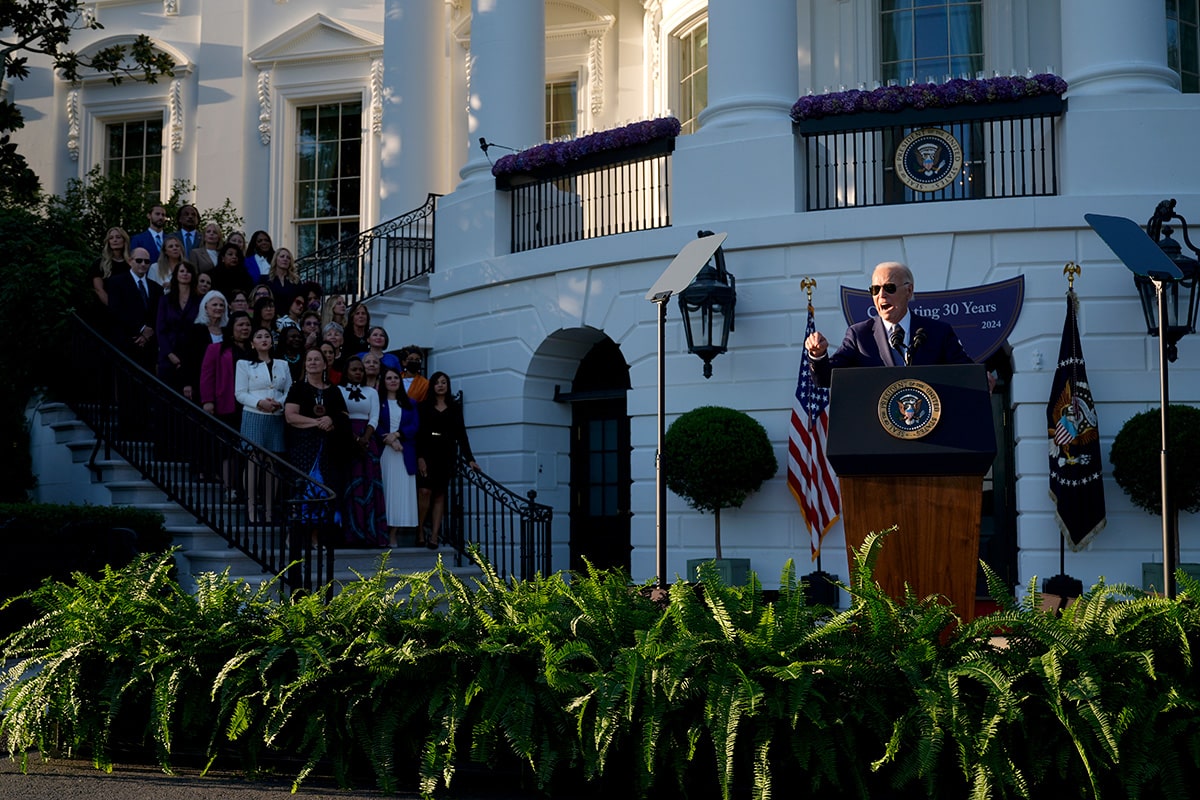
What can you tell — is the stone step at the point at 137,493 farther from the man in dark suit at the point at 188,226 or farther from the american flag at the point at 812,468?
the american flag at the point at 812,468

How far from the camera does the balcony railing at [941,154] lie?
13633mm

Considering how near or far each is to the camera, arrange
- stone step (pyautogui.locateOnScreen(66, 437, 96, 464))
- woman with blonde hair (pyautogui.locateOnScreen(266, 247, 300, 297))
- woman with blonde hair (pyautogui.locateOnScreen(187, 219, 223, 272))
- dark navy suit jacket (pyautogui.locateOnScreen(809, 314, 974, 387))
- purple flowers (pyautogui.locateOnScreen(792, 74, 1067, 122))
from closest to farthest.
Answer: dark navy suit jacket (pyautogui.locateOnScreen(809, 314, 974, 387)), stone step (pyautogui.locateOnScreen(66, 437, 96, 464)), purple flowers (pyautogui.locateOnScreen(792, 74, 1067, 122)), woman with blonde hair (pyautogui.locateOnScreen(187, 219, 223, 272)), woman with blonde hair (pyautogui.locateOnScreen(266, 247, 300, 297))

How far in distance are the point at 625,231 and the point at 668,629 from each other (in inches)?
404

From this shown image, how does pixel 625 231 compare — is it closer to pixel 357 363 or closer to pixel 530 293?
pixel 530 293

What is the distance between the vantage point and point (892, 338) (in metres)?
6.60

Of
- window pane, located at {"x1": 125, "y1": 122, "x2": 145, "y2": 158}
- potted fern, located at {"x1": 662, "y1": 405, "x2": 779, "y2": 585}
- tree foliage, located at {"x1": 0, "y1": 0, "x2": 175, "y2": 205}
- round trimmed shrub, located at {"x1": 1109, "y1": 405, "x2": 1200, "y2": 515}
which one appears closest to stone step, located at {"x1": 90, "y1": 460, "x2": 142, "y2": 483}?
potted fern, located at {"x1": 662, "y1": 405, "x2": 779, "y2": 585}

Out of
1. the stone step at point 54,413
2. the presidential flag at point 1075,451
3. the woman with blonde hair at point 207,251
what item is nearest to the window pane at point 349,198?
the woman with blonde hair at point 207,251

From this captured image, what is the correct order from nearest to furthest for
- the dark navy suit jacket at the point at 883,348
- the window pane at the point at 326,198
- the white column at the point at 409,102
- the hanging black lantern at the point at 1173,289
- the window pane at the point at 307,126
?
1. the dark navy suit jacket at the point at 883,348
2. the hanging black lantern at the point at 1173,289
3. the white column at the point at 409,102
4. the window pane at the point at 326,198
5. the window pane at the point at 307,126

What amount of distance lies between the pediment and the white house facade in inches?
1.9

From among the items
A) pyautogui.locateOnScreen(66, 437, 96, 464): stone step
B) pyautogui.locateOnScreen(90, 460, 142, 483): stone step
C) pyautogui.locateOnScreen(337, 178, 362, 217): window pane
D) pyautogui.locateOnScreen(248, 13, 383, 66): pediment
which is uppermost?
pyautogui.locateOnScreen(248, 13, 383, 66): pediment

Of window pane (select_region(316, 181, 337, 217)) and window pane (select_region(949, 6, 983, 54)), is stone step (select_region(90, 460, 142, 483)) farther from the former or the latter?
window pane (select_region(949, 6, 983, 54))

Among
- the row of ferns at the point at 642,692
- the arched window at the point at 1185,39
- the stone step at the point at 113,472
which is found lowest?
the row of ferns at the point at 642,692

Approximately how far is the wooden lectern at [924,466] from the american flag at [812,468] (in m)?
7.18

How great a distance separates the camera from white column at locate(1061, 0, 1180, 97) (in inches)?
536
